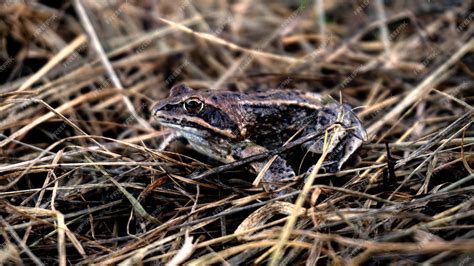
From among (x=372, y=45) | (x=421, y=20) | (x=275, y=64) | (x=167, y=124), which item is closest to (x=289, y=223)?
(x=167, y=124)

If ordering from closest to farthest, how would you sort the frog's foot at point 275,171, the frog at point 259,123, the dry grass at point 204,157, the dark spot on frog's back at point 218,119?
the dry grass at point 204,157 < the frog's foot at point 275,171 < the frog at point 259,123 < the dark spot on frog's back at point 218,119

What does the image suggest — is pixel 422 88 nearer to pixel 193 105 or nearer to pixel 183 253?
pixel 193 105

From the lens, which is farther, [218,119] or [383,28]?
[383,28]

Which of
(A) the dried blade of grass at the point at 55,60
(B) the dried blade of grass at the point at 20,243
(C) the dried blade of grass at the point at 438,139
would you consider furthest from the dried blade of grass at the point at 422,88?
(A) the dried blade of grass at the point at 55,60

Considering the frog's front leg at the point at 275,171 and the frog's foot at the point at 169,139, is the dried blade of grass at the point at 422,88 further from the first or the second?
the frog's foot at the point at 169,139

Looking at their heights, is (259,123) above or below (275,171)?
above

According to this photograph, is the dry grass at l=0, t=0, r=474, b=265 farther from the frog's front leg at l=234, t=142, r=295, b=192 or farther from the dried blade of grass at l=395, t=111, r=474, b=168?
the frog's front leg at l=234, t=142, r=295, b=192

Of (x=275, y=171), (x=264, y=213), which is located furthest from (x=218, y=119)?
(x=264, y=213)

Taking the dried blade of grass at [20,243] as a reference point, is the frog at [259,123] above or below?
above
